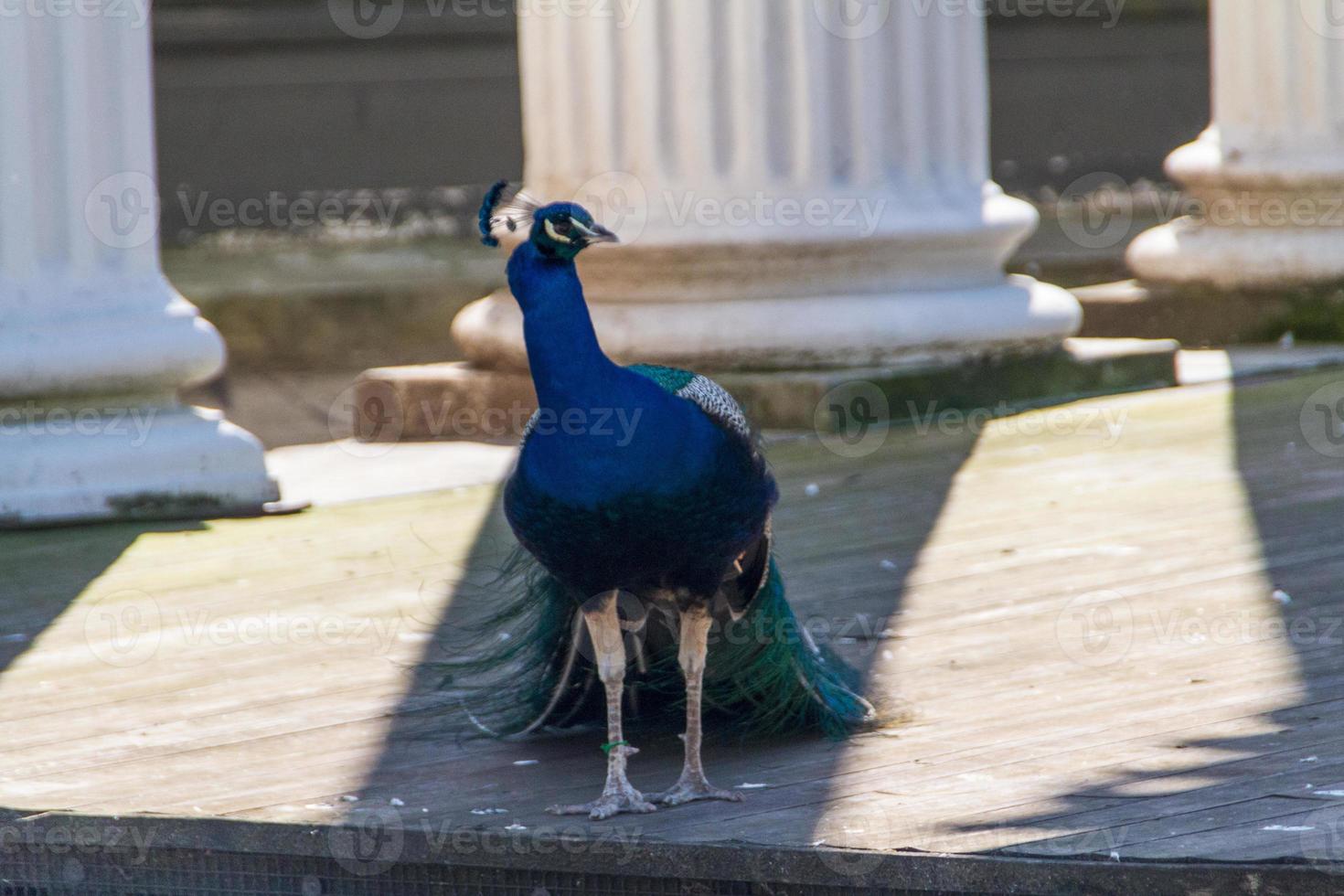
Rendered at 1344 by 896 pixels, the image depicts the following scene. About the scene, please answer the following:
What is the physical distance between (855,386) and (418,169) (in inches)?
228

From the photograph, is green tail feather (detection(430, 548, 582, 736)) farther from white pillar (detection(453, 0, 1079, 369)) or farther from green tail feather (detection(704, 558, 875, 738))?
white pillar (detection(453, 0, 1079, 369))

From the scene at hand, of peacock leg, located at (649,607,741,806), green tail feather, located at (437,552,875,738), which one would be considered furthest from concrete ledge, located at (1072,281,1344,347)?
peacock leg, located at (649,607,741,806)

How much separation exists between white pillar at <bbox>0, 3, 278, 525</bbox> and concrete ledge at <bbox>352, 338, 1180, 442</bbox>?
4.21 feet

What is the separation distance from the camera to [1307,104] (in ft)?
27.2

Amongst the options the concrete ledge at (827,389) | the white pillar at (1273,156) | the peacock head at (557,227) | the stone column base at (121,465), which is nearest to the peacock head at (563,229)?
the peacock head at (557,227)

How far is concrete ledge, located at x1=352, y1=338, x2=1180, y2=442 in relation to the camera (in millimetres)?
6840

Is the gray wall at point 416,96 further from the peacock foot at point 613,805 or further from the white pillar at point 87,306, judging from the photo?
the peacock foot at point 613,805

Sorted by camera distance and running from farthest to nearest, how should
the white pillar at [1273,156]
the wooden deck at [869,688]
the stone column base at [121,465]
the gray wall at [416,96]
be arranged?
the gray wall at [416,96], the white pillar at [1273,156], the stone column base at [121,465], the wooden deck at [869,688]

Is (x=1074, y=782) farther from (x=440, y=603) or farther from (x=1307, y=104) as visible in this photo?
(x=1307, y=104)

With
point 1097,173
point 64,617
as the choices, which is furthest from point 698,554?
point 1097,173

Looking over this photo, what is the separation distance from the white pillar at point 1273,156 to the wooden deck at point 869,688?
2104 mm

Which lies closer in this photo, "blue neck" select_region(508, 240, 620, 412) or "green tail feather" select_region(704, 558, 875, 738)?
"blue neck" select_region(508, 240, 620, 412)

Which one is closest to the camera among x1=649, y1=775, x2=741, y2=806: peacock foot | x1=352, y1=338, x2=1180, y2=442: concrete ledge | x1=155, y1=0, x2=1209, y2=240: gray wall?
x1=649, y1=775, x2=741, y2=806: peacock foot

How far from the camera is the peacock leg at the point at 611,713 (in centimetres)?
319
